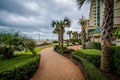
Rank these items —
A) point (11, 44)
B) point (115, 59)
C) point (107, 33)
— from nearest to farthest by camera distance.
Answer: point (115, 59) < point (107, 33) < point (11, 44)

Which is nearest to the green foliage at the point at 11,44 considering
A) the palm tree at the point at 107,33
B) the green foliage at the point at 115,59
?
the palm tree at the point at 107,33

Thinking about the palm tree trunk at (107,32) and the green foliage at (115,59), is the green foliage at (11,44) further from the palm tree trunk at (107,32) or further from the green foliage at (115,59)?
the green foliage at (115,59)

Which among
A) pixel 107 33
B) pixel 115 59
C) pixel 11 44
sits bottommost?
pixel 115 59

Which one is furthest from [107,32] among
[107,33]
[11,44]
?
[11,44]

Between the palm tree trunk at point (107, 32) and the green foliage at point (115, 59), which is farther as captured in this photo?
the palm tree trunk at point (107, 32)

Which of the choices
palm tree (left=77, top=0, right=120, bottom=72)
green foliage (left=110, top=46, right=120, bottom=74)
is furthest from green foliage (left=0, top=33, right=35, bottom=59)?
green foliage (left=110, top=46, right=120, bottom=74)

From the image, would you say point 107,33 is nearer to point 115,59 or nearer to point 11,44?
point 115,59

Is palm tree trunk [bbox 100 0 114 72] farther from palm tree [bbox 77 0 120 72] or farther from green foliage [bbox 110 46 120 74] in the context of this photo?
green foliage [bbox 110 46 120 74]

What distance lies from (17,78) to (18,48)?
6.04m

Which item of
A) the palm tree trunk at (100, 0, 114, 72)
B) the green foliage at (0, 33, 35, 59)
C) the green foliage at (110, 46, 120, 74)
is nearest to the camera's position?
the green foliage at (110, 46, 120, 74)

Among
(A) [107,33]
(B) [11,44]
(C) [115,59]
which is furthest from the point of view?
(B) [11,44]

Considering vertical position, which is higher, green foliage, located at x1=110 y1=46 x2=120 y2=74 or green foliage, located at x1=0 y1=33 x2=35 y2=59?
green foliage, located at x1=0 y1=33 x2=35 y2=59

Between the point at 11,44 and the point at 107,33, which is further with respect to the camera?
the point at 11,44

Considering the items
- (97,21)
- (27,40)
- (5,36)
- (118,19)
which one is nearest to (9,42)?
(5,36)
